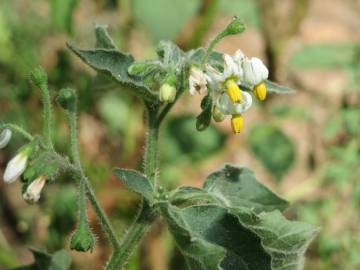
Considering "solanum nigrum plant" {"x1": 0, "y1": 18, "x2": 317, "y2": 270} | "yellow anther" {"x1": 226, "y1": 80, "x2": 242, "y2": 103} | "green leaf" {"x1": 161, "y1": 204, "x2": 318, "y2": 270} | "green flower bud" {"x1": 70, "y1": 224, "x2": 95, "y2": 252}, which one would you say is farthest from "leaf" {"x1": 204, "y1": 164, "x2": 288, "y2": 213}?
"green flower bud" {"x1": 70, "y1": 224, "x2": 95, "y2": 252}

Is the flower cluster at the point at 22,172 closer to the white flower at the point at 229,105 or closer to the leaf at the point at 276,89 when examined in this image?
the white flower at the point at 229,105

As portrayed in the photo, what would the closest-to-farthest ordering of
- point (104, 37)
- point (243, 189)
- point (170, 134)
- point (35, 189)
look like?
point (35, 189), point (104, 37), point (243, 189), point (170, 134)

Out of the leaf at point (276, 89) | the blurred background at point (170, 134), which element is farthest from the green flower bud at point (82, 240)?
the blurred background at point (170, 134)

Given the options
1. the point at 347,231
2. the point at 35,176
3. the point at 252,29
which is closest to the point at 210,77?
the point at 35,176

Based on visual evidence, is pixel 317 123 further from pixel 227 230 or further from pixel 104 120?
pixel 227 230

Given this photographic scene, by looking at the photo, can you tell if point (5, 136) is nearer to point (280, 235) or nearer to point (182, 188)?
point (182, 188)

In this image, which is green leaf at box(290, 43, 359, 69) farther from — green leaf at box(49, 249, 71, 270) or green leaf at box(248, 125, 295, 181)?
green leaf at box(49, 249, 71, 270)

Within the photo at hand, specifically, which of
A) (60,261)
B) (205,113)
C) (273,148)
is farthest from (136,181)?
(273,148)
